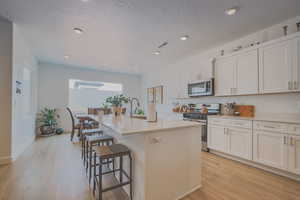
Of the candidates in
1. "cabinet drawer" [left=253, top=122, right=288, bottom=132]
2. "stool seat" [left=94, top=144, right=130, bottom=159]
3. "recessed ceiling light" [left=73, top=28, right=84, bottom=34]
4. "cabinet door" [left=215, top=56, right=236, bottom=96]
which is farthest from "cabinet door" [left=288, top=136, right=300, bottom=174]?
"recessed ceiling light" [left=73, top=28, right=84, bottom=34]

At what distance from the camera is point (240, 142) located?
2672mm

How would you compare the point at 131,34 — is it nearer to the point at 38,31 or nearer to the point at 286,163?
the point at 38,31

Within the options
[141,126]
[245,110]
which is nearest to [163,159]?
[141,126]

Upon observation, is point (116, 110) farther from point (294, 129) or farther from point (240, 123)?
point (294, 129)

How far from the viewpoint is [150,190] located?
1.49 meters

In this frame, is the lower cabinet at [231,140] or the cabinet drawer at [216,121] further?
the cabinet drawer at [216,121]

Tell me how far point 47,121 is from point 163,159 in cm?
505

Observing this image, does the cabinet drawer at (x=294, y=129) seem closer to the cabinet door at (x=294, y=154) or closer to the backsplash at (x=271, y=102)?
the cabinet door at (x=294, y=154)

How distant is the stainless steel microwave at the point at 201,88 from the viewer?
352 centimetres

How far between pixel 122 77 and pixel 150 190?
5.89 m

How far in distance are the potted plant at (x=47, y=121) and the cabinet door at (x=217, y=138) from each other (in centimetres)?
522

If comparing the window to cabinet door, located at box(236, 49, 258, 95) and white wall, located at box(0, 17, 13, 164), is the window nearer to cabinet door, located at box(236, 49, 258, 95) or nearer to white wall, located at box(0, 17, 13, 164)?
white wall, located at box(0, 17, 13, 164)

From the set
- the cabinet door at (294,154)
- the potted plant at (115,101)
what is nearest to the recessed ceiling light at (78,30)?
the potted plant at (115,101)

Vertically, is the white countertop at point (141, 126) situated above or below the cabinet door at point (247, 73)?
below
